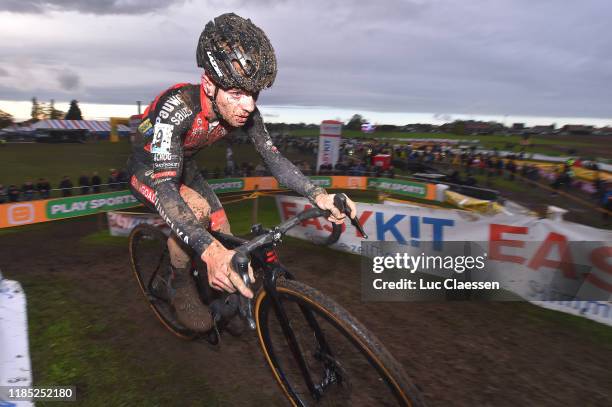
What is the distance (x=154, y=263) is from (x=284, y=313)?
221cm

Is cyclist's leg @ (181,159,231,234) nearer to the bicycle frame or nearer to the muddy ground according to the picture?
the bicycle frame

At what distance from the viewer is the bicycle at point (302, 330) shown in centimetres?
221

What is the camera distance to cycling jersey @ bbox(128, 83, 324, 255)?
8.54ft

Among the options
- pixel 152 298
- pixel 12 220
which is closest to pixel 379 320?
pixel 152 298

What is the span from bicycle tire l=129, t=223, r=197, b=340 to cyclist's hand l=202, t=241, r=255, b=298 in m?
1.70

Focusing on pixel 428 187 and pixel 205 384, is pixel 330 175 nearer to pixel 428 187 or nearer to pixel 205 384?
pixel 428 187

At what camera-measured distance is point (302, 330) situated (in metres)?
2.82

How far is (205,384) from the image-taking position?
351 cm

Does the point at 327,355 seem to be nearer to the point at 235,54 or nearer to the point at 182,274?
the point at 182,274

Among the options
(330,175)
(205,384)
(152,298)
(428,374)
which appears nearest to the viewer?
(205,384)

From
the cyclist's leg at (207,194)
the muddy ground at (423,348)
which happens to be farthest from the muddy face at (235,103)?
the muddy ground at (423,348)

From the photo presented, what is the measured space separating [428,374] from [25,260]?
739 centimetres

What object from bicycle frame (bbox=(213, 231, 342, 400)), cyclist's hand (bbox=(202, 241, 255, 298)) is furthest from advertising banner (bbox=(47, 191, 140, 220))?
cyclist's hand (bbox=(202, 241, 255, 298))

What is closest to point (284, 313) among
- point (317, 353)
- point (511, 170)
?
point (317, 353)
